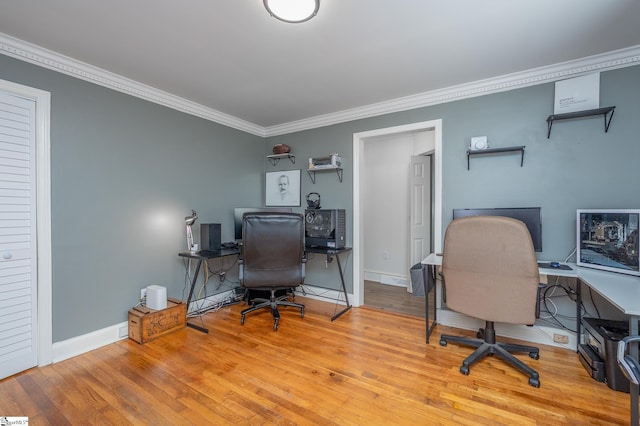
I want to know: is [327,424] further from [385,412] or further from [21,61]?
[21,61]

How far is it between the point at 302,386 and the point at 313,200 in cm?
233

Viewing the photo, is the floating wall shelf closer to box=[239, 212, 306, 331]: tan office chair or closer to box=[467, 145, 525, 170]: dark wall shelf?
box=[239, 212, 306, 331]: tan office chair

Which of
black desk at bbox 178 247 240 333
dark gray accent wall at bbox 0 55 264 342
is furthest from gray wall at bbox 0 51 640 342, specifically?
black desk at bbox 178 247 240 333

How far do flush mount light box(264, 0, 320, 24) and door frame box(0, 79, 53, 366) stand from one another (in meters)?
1.91

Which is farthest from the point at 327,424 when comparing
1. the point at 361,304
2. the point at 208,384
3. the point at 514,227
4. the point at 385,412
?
the point at 361,304

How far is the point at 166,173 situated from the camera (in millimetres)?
2973

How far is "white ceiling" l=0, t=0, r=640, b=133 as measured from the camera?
1.70 meters

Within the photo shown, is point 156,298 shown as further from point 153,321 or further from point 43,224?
point 43,224

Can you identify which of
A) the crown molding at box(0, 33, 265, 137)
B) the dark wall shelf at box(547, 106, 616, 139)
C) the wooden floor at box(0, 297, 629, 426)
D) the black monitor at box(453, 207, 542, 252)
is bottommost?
the wooden floor at box(0, 297, 629, 426)

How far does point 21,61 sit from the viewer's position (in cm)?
206

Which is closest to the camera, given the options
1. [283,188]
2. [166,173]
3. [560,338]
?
[560,338]

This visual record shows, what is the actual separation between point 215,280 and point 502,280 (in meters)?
3.00

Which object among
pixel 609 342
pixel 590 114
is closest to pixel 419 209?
pixel 590 114

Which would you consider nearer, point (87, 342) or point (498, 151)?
point (87, 342)
